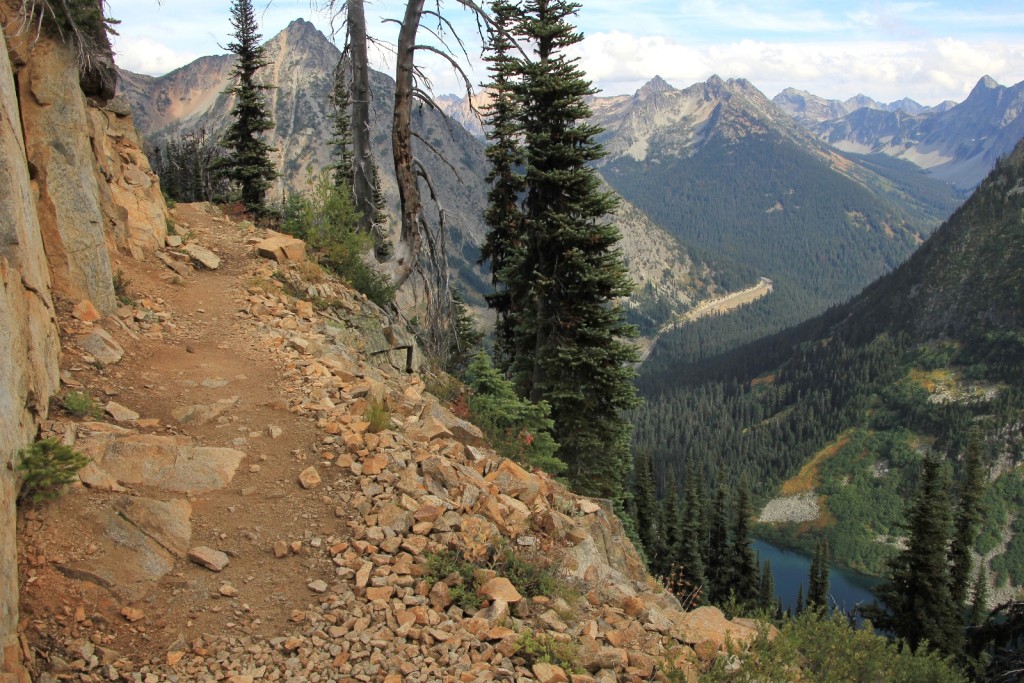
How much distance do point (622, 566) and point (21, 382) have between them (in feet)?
26.2

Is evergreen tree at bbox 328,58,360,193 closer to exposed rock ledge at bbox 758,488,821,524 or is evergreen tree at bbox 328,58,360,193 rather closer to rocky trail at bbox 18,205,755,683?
rocky trail at bbox 18,205,755,683

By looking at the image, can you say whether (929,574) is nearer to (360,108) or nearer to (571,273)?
(571,273)

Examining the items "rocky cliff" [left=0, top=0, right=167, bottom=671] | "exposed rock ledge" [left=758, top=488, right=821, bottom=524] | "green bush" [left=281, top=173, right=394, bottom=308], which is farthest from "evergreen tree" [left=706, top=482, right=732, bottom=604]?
"exposed rock ledge" [left=758, top=488, right=821, bottom=524]

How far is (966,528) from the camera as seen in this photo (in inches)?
1793

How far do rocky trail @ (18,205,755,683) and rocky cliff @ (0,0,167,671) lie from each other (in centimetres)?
38

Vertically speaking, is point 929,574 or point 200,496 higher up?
point 200,496

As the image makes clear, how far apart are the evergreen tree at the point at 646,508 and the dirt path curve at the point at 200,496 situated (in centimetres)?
4870

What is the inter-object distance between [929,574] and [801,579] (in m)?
98.8

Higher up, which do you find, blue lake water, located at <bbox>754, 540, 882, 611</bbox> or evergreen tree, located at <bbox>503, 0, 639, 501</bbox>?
evergreen tree, located at <bbox>503, 0, 639, 501</bbox>

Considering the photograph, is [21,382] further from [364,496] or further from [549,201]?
[549,201]

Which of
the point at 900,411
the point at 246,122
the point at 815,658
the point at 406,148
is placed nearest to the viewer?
the point at 815,658

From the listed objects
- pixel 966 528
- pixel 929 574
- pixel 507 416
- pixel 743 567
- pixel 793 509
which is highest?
pixel 507 416

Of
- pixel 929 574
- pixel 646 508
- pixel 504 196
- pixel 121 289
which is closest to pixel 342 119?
pixel 504 196

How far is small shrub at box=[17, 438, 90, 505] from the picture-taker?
19.6 ft
